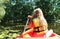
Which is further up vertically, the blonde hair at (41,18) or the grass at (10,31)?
the blonde hair at (41,18)

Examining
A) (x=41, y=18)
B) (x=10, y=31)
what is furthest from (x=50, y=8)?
(x=10, y=31)

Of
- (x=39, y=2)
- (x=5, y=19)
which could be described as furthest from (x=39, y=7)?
(x=5, y=19)

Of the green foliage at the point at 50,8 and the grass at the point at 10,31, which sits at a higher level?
the green foliage at the point at 50,8

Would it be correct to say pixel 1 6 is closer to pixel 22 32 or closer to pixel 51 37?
pixel 22 32

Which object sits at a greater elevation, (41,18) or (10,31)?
(41,18)

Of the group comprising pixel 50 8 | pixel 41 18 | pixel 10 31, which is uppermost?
pixel 50 8

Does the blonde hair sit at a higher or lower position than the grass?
higher

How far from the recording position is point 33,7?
1837mm

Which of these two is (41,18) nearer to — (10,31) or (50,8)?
→ (50,8)

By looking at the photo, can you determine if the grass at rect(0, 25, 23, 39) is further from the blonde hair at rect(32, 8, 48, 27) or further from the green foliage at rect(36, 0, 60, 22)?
the green foliage at rect(36, 0, 60, 22)

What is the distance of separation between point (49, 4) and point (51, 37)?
0.40 meters

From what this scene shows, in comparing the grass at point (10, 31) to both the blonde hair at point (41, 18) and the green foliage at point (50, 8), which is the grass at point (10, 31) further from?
the green foliage at point (50, 8)

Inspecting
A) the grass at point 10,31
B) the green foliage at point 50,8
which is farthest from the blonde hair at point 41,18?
the grass at point 10,31

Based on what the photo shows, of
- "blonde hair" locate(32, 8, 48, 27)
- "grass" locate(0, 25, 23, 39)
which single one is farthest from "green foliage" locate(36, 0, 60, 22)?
"grass" locate(0, 25, 23, 39)
